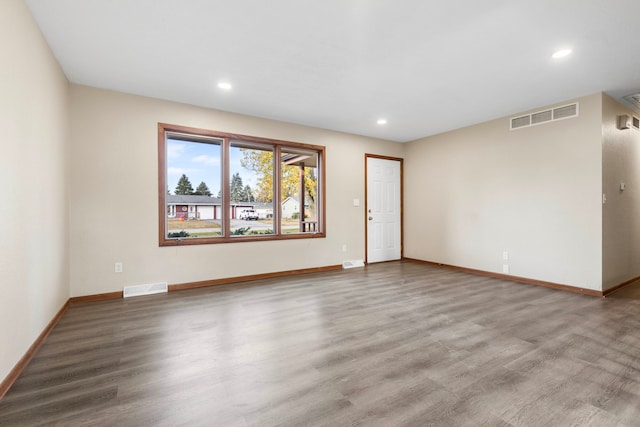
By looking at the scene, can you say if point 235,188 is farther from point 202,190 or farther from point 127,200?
point 127,200

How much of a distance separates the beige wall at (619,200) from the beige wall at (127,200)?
15.6 ft

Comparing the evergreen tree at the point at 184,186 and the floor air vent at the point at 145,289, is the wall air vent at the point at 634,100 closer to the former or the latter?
the evergreen tree at the point at 184,186

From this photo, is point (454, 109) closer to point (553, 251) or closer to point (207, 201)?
point (553, 251)

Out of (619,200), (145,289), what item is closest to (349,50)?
(145,289)

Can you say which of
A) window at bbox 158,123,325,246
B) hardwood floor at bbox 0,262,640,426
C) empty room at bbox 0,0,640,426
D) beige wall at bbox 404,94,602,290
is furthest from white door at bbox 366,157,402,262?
hardwood floor at bbox 0,262,640,426

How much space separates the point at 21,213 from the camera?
212 cm

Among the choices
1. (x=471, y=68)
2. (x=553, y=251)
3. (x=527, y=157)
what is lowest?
(x=553, y=251)

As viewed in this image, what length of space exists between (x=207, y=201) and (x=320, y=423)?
3616 mm

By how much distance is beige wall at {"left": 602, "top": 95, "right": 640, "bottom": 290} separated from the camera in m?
3.82

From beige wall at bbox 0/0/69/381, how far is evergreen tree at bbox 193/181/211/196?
1560 mm

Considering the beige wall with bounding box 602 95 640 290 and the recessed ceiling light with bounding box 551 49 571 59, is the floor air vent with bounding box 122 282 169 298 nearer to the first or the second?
the recessed ceiling light with bounding box 551 49 571 59

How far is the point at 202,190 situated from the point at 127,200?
96cm

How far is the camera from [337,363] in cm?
212

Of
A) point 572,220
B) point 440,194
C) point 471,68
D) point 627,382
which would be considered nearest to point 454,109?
point 471,68
